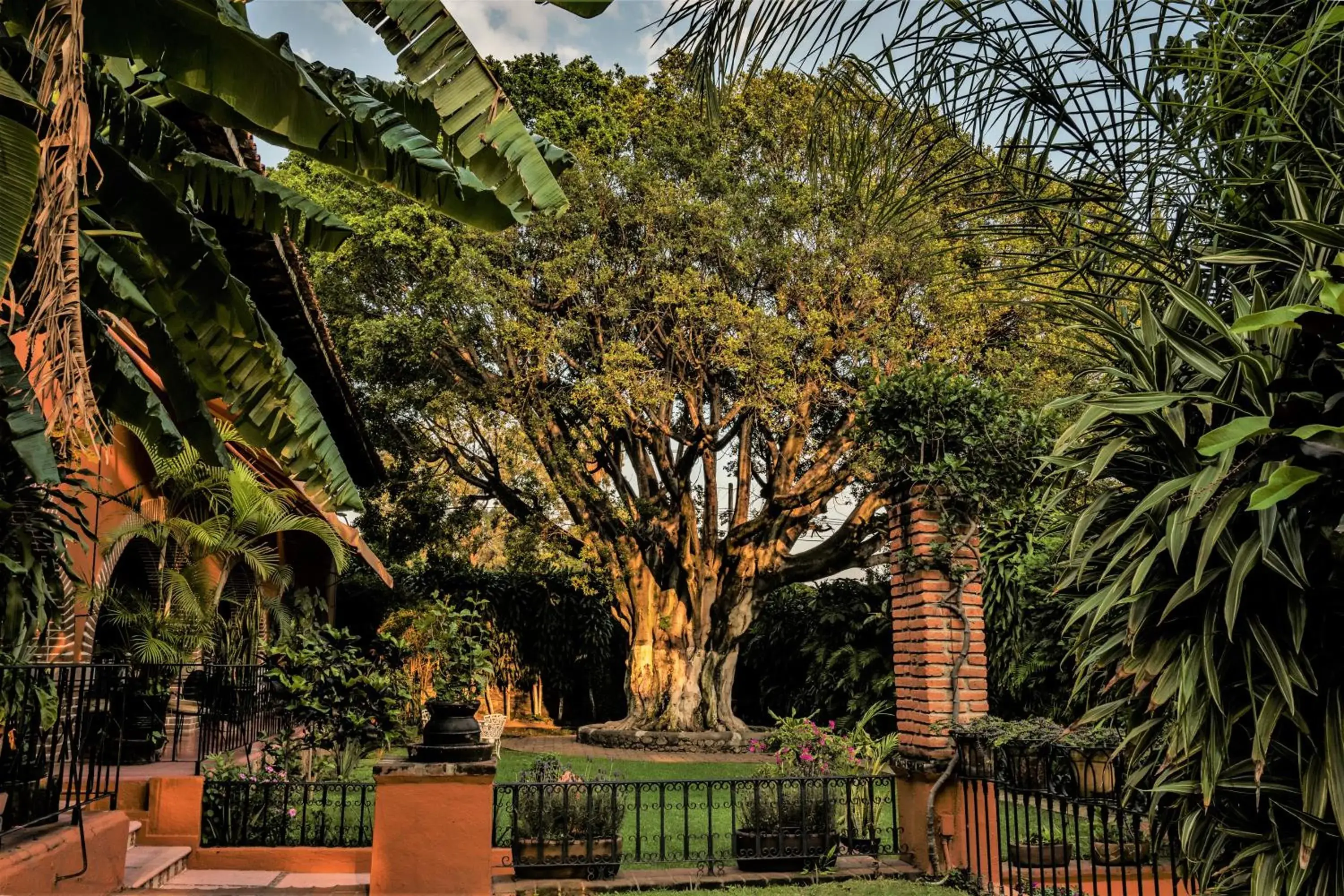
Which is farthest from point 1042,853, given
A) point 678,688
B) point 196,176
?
point 678,688

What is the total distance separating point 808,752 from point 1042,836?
2.26m

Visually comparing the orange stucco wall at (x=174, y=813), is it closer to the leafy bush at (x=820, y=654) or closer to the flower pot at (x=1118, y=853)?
the flower pot at (x=1118, y=853)

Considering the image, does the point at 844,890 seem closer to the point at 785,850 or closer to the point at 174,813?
the point at 785,850

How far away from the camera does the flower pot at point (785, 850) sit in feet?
26.8

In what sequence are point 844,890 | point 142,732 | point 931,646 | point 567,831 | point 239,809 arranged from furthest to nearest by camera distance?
point 142,732, point 239,809, point 931,646, point 567,831, point 844,890

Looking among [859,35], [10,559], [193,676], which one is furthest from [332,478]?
[193,676]

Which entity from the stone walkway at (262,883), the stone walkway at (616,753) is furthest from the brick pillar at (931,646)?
the stone walkway at (616,753)

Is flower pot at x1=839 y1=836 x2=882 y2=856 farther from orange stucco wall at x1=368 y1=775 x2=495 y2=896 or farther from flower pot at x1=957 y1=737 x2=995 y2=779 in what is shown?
orange stucco wall at x1=368 y1=775 x2=495 y2=896

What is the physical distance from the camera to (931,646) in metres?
8.12

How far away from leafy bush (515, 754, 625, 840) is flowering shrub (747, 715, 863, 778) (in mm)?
1588

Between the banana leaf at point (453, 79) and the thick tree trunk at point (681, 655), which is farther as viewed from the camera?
the thick tree trunk at point (681, 655)

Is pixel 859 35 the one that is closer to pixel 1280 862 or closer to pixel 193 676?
pixel 1280 862

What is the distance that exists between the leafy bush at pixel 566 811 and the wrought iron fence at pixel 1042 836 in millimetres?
2741

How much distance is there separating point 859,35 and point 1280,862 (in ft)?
11.5
